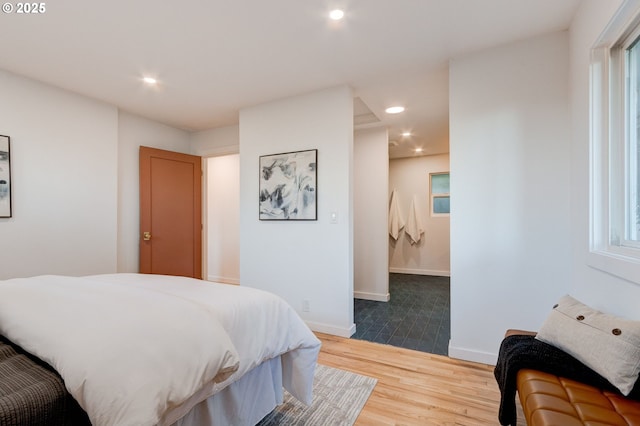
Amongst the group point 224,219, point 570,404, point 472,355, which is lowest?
point 472,355

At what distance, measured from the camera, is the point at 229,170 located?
5480 mm

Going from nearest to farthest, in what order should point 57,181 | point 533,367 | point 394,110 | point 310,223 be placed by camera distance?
point 533,367 → point 57,181 → point 310,223 → point 394,110

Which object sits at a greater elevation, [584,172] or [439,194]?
[439,194]

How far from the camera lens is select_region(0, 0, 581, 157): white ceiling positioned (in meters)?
1.89

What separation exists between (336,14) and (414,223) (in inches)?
190

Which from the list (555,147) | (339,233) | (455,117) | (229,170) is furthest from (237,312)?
(229,170)

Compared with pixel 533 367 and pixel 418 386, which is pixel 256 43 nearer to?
pixel 533 367

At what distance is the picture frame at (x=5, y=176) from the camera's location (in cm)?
261

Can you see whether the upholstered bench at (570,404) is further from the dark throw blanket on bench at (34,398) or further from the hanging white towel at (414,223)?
the hanging white towel at (414,223)

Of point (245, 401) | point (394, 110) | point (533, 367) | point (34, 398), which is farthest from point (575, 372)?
point (394, 110)

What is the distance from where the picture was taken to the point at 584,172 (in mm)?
1828

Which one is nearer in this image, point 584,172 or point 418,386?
point 584,172

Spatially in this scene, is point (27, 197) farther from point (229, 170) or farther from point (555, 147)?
point (555, 147)

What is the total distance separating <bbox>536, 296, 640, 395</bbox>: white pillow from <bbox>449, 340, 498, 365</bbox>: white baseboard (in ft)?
3.13
